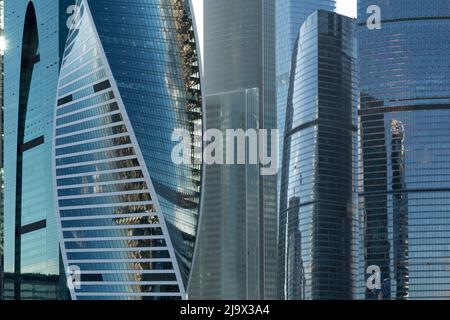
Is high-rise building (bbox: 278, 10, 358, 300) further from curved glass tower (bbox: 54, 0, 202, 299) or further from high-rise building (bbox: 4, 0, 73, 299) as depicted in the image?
high-rise building (bbox: 4, 0, 73, 299)

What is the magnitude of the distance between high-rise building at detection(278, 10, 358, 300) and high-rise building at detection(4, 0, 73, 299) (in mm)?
52887

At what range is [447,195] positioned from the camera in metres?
174

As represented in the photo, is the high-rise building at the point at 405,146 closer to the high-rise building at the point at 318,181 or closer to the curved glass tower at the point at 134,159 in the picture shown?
A: the high-rise building at the point at 318,181

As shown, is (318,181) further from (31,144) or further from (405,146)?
(31,144)

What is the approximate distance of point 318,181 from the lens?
620ft

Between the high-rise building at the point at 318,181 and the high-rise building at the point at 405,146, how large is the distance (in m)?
7.59

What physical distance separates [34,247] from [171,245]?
2479cm

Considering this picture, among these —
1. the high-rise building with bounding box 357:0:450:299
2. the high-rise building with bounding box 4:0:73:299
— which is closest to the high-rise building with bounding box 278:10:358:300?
the high-rise building with bounding box 357:0:450:299

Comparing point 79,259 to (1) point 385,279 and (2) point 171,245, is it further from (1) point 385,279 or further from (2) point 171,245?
(1) point 385,279

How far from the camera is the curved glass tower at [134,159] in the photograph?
134125 millimetres

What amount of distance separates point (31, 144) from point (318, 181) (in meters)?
56.1

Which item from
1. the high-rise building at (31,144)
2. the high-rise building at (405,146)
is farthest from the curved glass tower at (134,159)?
the high-rise building at (405,146)

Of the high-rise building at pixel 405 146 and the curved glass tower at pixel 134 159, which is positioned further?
the high-rise building at pixel 405 146
